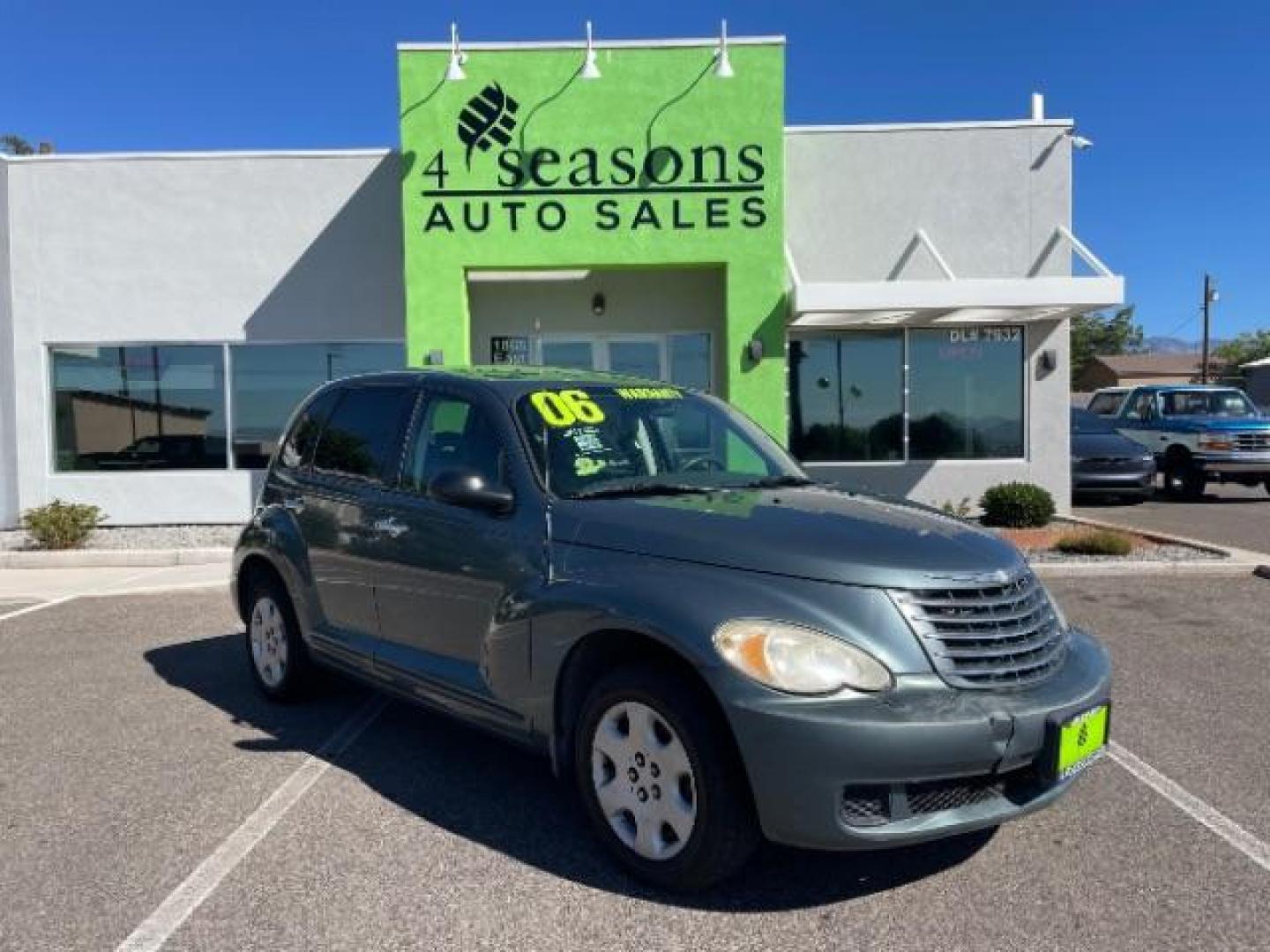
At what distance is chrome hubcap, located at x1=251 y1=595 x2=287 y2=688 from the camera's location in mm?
5547

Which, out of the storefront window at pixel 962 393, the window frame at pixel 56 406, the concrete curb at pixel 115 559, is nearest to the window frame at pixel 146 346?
the window frame at pixel 56 406

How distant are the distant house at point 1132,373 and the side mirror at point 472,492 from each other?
69.7 meters

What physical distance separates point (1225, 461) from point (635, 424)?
16602mm

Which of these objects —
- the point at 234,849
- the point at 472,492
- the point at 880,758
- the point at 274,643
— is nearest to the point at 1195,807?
the point at 880,758

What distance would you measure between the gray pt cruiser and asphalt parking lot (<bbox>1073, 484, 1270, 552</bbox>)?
385 inches

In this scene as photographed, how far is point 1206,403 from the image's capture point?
18859 mm

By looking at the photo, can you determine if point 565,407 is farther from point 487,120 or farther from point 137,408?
point 137,408

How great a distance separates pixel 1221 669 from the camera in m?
6.33

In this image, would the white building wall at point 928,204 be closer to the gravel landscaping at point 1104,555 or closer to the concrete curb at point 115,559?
the gravel landscaping at point 1104,555

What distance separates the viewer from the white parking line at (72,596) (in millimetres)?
8523

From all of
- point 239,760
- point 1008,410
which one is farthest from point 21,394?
point 1008,410

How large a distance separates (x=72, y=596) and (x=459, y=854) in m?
7.08

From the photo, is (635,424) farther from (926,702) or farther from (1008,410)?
(1008,410)

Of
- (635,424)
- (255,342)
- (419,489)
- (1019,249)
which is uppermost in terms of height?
(1019,249)
